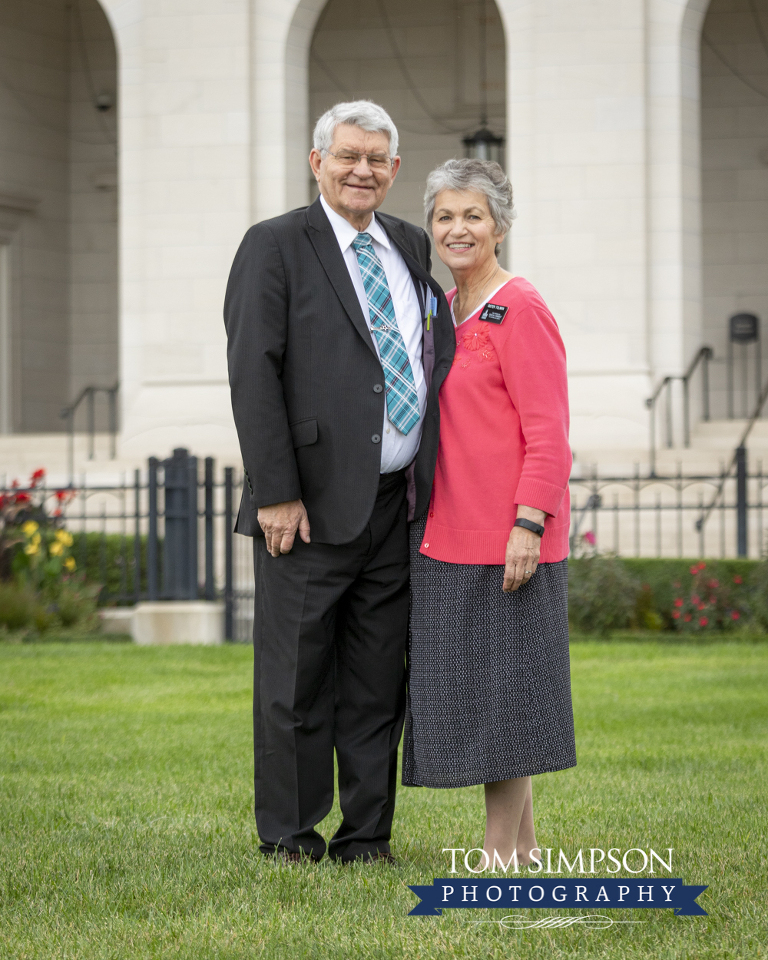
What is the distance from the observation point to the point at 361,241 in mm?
3521

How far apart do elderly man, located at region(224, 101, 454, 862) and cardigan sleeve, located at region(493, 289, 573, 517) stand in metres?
0.20

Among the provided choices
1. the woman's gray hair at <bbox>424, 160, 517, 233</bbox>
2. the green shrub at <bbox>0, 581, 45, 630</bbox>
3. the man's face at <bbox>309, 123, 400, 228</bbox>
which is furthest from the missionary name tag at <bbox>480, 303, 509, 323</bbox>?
the green shrub at <bbox>0, 581, 45, 630</bbox>

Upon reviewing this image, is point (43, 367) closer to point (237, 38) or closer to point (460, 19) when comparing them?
point (237, 38)

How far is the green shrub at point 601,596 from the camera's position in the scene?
9.18m

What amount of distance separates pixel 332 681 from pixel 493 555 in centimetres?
61

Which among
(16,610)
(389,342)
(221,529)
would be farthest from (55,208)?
(389,342)

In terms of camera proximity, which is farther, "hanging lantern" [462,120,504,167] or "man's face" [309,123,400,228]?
"hanging lantern" [462,120,504,167]

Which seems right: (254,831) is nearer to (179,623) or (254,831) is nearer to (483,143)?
(179,623)

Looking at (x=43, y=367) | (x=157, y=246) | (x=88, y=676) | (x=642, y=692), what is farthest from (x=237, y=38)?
(x=642, y=692)

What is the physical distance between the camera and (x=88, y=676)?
7492mm

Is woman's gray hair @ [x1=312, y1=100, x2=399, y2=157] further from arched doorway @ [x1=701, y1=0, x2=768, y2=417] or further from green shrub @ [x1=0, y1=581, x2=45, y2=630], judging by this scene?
arched doorway @ [x1=701, y1=0, x2=768, y2=417]

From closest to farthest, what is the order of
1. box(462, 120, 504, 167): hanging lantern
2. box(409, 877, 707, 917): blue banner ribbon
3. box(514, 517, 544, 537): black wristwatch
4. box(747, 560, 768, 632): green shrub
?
box(409, 877, 707, 917): blue banner ribbon → box(514, 517, 544, 537): black wristwatch → box(747, 560, 768, 632): green shrub → box(462, 120, 504, 167): hanging lantern

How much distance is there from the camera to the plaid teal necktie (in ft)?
11.1

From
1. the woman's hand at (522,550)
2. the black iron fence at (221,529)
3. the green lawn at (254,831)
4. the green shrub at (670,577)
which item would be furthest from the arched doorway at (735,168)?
the woman's hand at (522,550)
